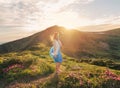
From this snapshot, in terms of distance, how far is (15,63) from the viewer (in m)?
30.7

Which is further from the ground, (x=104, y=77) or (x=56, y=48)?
(x=56, y=48)

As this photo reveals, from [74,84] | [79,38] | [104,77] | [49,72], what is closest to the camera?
[74,84]

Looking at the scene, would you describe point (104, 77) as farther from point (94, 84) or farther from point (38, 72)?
point (38, 72)

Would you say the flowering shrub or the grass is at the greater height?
the flowering shrub

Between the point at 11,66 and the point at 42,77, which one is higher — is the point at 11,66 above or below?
above

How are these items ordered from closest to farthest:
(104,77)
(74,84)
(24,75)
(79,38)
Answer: (74,84) → (104,77) → (24,75) → (79,38)

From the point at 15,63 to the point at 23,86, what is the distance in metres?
8.65

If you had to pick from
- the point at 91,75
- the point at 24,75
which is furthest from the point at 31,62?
the point at 91,75

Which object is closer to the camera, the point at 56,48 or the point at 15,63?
the point at 56,48

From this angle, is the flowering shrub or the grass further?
the flowering shrub

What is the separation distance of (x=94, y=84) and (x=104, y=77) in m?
2.18

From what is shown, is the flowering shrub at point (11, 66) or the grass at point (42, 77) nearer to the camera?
the grass at point (42, 77)

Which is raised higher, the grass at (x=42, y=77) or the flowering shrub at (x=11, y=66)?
the flowering shrub at (x=11, y=66)

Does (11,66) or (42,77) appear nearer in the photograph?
(42,77)
